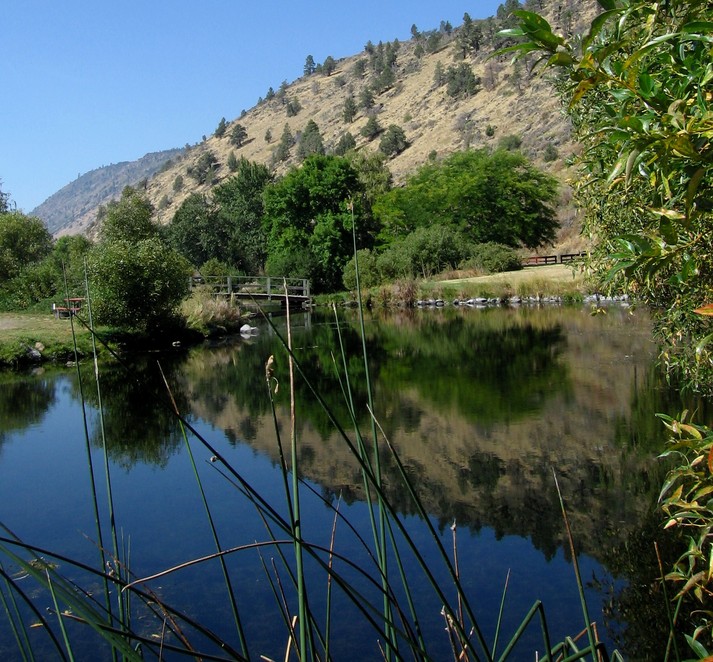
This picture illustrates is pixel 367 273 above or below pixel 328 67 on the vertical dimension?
below

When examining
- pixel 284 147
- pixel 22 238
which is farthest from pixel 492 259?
pixel 284 147

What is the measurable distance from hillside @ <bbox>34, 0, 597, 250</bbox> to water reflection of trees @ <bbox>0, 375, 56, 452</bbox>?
2433 centimetres

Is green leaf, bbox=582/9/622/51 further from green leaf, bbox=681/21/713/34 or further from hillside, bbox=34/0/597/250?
hillside, bbox=34/0/597/250

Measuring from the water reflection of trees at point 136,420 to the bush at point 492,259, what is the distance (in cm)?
1930

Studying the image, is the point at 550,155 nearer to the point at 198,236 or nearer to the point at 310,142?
the point at 198,236

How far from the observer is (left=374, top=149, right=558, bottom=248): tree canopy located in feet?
119

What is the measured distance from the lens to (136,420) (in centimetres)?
A: 1089

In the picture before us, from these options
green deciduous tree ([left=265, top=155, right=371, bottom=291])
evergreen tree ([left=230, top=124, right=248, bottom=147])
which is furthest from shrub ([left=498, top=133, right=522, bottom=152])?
evergreen tree ([left=230, top=124, right=248, bottom=147])

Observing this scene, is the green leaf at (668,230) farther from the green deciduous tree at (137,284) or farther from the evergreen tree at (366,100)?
the evergreen tree at (366,100)

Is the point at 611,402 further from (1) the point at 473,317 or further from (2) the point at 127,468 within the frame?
(1) the point at 473,317

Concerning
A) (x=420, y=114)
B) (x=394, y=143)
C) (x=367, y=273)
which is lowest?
(x=367, y=273)

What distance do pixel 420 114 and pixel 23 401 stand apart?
54523mm

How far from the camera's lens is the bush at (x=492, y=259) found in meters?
32.3

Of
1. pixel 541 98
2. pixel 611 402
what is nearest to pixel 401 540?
pixel 611 402
